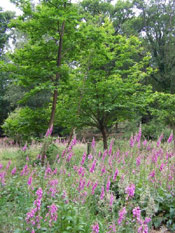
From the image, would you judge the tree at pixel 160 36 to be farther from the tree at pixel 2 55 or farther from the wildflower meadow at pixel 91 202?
the wildflower meadow at pixel 91 202

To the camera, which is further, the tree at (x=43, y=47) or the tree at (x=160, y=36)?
the tree at (x=160, y=36)

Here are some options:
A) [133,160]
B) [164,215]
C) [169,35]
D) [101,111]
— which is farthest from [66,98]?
[169,35]

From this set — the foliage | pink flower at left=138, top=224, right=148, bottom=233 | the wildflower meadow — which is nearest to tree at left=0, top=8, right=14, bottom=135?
the foliage

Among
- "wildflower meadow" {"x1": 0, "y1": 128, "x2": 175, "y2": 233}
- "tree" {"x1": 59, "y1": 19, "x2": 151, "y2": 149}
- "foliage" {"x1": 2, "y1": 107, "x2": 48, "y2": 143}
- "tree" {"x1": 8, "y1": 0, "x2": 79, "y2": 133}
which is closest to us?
"wildflower meadow" {"x1": 0, "y1": 128, "x2": 175, "y2": 233}

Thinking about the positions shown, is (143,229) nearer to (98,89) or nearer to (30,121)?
(30,121)

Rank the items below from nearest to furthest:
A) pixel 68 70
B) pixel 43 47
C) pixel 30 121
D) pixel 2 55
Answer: pixel 43 47, pixel 68 70, pixel 30 121, pixel 2 55

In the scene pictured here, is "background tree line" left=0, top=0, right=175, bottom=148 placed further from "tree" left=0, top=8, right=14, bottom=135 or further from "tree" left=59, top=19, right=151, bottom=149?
"tree" left=0, top=8, right=14, bottom=135

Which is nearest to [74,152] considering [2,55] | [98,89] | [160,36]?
[98,89]

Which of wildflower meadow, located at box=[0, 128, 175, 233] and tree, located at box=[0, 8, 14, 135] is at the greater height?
tree, located at box=[0, 8, 14, 135]

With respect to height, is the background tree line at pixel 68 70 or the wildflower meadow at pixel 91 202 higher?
the background tree line at pixel 68 70

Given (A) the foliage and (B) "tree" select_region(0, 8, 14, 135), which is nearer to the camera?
(A) the foliage

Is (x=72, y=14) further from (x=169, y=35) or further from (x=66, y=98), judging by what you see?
(x=169, y=35)

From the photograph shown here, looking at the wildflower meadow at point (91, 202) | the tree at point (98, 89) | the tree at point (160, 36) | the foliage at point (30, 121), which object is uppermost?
the tree at point (160, 36)

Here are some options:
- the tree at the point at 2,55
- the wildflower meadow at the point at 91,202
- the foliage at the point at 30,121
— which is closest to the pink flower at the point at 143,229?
the wildflower meadow at the point at 91,202
